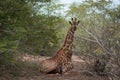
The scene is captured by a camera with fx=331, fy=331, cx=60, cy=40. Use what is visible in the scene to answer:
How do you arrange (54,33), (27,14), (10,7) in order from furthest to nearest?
(54,33) → (27,14) → (10,7)

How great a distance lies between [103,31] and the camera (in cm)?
780

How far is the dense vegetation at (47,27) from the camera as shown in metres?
7.33

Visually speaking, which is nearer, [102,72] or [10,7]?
[10,7]

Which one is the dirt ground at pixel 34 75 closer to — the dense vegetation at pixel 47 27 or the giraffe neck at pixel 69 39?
the dense vegetation at pixel 47 27

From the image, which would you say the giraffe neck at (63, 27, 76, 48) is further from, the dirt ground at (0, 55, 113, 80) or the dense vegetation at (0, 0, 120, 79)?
the dirt ground at (0, 55, 113, 80)

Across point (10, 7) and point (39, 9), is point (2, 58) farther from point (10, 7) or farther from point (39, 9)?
point (39, 9)

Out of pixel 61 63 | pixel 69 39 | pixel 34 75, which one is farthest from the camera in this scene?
pixel 69 39

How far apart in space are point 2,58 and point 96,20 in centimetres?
276

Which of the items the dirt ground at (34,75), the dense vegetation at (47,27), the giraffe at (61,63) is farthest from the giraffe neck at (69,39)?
the dirt ground at (34,75)

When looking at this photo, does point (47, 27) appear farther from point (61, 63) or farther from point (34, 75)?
point (34, 75)

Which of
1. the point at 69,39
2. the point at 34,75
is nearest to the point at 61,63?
the point at 69,39

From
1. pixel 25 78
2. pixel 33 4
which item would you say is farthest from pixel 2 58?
pixel 33 4

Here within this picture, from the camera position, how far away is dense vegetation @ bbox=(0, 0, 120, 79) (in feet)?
24.1

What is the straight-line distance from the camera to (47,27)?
915cm
